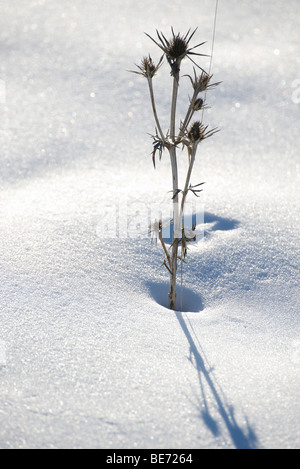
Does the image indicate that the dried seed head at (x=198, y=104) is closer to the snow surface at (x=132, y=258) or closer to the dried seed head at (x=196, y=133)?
the dried seed head at (x=196, y=133)

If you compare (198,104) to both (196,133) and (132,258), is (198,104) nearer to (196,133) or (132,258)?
(196,133)

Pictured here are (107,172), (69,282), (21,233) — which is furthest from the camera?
(107,172)

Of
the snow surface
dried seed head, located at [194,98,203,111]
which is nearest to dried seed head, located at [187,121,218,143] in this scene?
dried seed head, located at [194,98,203,111]

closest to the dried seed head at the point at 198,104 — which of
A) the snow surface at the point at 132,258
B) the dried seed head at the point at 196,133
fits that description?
the dried seed head at the point at 196,133

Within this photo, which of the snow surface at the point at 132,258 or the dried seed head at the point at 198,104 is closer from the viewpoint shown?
the snow surface at the point at 132,258

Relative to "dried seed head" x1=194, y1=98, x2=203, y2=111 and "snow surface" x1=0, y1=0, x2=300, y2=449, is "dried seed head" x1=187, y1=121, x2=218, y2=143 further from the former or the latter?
"snow surface" x1=0, y1=0, x2=300, y2=449
